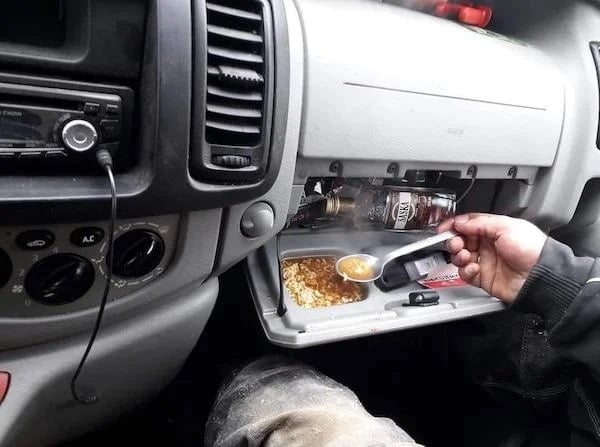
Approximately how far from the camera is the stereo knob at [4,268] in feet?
1.58

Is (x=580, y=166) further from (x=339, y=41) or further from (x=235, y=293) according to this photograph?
(x=235, y=293)

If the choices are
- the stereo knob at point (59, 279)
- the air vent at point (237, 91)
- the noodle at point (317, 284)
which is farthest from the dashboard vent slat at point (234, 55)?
the noodle at point (317, 284)

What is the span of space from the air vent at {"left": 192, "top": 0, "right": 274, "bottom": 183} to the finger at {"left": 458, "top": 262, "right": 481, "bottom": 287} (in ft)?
1.61

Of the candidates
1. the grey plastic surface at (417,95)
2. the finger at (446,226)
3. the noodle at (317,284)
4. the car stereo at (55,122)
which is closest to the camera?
the car stereo at (55,122)

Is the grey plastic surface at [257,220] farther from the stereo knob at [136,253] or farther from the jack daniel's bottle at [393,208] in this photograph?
the jack daniel's bottle at [393,208]

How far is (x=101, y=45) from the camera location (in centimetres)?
48

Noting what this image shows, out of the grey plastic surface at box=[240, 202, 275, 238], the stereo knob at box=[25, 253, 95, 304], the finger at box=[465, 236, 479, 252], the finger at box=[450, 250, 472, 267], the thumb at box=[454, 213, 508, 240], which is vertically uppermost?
the grey plastic surface at box=[240, 202, 275, 238]

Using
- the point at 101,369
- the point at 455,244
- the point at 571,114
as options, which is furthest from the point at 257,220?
the point at 571,114

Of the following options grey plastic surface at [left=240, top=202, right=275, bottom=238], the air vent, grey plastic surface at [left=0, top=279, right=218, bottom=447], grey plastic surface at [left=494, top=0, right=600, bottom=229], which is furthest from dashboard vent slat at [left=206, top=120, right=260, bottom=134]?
grey plastic surface at [left=494, top=0, right=600, bottom=229]

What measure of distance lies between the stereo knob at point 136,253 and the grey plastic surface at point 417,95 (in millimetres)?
228

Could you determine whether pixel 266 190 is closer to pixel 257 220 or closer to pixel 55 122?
pixel 257 220

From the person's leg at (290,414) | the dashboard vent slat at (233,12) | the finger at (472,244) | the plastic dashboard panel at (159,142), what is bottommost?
the person's leg at (290,414)

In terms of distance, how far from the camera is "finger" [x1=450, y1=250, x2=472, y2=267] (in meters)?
0.90

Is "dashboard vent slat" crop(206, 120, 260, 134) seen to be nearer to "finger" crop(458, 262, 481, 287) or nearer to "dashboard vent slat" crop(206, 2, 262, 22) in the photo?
"dashboard vent slat" crop(206, 2, 262, 22)
